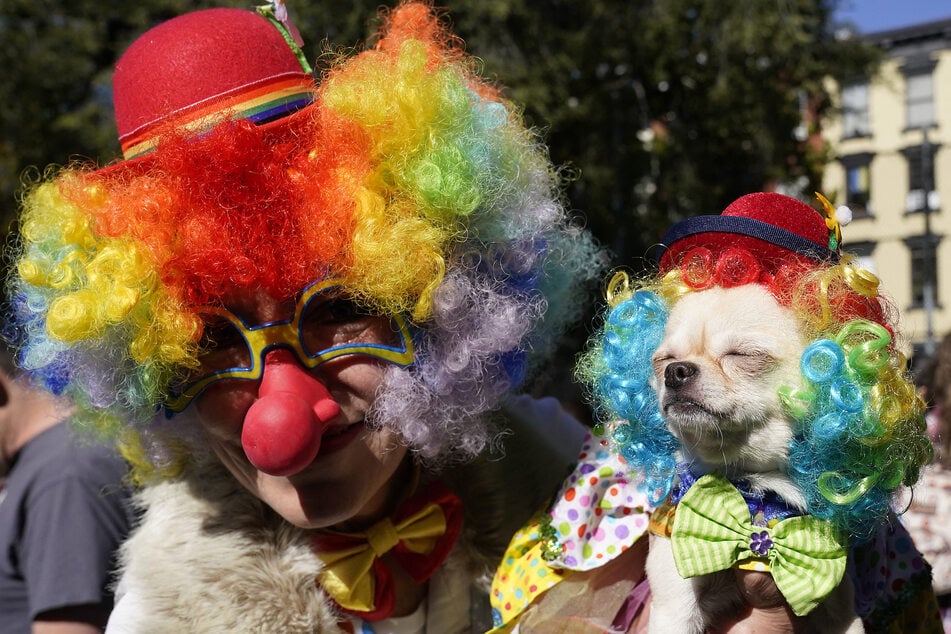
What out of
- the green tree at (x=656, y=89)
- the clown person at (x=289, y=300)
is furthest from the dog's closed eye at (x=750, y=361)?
the green tree at (x=656, y=89)

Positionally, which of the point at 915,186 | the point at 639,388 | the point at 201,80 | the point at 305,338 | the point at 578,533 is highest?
the point at 201,80

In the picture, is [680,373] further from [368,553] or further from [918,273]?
[918,273]

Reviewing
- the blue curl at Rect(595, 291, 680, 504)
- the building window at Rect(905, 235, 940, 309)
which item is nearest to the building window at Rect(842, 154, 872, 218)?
the building window at Rect(905, 235, 940, 309)

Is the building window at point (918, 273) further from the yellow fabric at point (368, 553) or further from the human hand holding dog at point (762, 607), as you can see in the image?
the human hand holding dog at point (762, 607)

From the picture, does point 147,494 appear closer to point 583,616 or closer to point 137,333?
point 137,333

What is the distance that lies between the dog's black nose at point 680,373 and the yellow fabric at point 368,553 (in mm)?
843

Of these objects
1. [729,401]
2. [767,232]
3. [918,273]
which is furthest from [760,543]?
[918,273]

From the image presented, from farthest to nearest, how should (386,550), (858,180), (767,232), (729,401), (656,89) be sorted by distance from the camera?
(858,180)
(656,89)
(386,550)
(767,232)
(729,401)

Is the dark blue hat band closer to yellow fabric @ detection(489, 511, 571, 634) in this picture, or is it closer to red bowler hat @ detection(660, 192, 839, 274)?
red bowler hat @ detection(660, 192, 839, 274)

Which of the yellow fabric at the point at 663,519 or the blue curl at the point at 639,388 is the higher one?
the blue curl at the point at 639,388

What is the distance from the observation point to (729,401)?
1607mm

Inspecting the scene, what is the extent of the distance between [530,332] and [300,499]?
69 cm

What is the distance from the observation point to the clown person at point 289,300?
192cm

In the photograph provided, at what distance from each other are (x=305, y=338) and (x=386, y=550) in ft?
1.91
